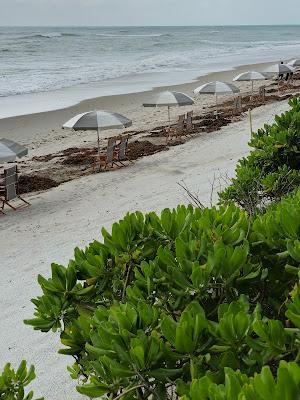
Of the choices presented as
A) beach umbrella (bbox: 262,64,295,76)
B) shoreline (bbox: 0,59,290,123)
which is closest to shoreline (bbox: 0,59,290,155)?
shoreline (bbox: 0,59,290,123)

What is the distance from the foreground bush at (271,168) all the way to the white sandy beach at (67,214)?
206 cm

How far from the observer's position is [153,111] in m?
23.2

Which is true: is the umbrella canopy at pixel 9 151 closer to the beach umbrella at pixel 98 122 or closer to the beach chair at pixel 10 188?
the beach chair at pixel 10 188

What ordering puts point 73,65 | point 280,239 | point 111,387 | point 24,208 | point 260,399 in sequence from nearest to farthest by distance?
point 260,399, point 111,387, point 280,239, point 24,208, point 73,65

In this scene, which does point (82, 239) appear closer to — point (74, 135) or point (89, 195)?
point (89, 195)

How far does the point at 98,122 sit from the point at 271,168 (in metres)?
8.69

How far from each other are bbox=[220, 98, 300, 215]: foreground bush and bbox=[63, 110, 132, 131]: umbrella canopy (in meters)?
8.06

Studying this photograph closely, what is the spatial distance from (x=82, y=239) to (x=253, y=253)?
6364mm

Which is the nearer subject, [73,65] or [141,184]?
[141,184]

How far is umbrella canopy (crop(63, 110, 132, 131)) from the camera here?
13.3 m

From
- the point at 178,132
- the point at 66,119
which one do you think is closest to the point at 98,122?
the point at 178,132

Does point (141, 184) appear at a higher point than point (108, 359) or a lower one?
lower

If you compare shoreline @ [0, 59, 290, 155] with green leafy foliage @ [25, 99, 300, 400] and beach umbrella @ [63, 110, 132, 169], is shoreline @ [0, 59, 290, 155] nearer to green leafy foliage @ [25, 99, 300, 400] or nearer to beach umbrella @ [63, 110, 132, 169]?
beach umbrella @ [63, 110, 132, 169]

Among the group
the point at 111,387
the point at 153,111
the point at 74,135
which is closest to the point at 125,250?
the point at 111,387
